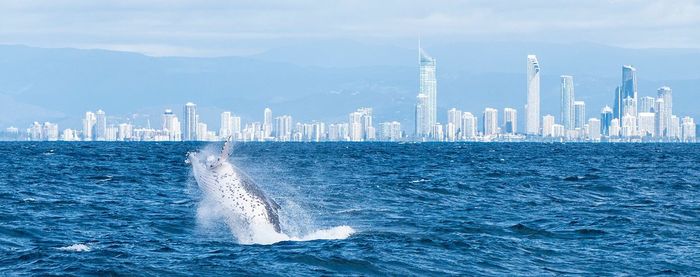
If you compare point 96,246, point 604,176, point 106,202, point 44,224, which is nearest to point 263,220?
point 96,246

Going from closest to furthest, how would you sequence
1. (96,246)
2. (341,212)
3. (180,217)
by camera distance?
1. (96,246)
2. (180,217)
3. (341,212)

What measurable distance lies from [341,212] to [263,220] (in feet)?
36.2

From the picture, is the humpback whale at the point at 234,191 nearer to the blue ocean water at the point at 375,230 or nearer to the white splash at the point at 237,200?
the white splash at the point at 237,200

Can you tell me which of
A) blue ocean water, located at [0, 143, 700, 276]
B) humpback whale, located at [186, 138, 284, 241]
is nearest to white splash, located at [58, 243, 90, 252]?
blue ocean water, located at [0, 143, 700, 276]

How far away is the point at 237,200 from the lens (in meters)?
26.3

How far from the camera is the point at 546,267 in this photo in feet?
82.0

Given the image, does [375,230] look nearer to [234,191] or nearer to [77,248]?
[234,191]

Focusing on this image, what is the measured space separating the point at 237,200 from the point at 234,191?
0.39 m

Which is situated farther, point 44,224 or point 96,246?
point 44,224

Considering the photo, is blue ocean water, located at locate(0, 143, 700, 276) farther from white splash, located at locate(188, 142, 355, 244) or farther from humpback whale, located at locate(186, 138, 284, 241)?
humpback whale, located at locate(186, 138, 284, 241)

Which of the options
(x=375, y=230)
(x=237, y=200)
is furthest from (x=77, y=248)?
(x=375, y=230)

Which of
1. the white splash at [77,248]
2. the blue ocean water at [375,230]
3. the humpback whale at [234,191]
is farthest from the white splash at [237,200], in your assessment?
the white splash at [77,248]

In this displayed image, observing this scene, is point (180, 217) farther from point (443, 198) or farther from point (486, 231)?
point (443, 198)

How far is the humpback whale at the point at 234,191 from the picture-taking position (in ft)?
83.0
